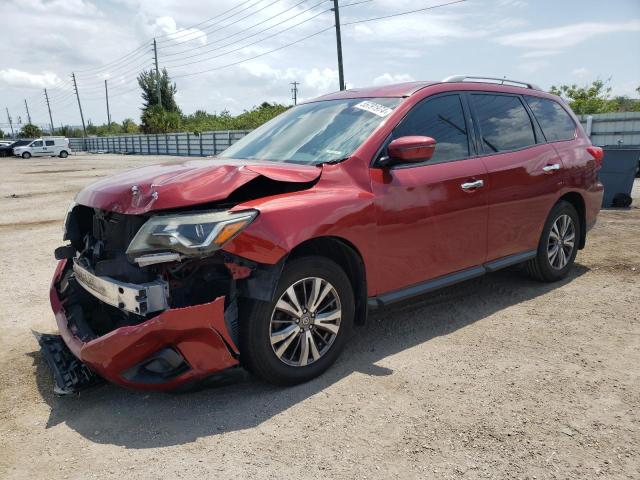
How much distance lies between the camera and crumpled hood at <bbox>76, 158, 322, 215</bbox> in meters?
2.83

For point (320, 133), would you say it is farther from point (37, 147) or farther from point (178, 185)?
point (37, 147)

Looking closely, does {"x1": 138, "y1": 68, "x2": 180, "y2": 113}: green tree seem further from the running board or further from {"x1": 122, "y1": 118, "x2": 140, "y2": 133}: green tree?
the running board

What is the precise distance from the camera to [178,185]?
2.88 metres

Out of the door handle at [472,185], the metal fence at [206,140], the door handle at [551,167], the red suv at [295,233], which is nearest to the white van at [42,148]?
the metal fence at [206,140]

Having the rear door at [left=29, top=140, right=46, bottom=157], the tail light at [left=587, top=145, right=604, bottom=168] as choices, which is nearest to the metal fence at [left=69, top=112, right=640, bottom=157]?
the rear door at [left=29, top=140, right=46, bottom=157]

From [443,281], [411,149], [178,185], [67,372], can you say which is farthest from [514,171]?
[67,372]

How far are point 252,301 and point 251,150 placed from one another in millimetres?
1642

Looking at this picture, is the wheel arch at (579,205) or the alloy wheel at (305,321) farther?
the wheel arch at (579,205)

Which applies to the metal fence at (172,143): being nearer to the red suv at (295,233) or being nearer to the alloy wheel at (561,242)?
the alloy wheel at (561,242)

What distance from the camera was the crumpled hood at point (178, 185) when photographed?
2834 millimetres

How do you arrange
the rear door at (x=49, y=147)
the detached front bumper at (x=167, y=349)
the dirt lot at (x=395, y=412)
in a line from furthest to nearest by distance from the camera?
1. the rear door at (x=49, y=147)
2. the detached front bumper at (x=167, y=349)
3. the dirt lot at (x=395, y=412)

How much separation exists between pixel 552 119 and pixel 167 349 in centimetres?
423

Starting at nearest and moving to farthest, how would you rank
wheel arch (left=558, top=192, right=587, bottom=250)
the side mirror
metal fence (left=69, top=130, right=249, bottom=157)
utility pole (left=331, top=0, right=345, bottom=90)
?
the side mirror, wheel arch (left=558, top=192, right=587, bottom=250), utility pole (left=331, top=0, right=345, bottom=90), metal fence (left=69, top=130, right=249, bottom=157)

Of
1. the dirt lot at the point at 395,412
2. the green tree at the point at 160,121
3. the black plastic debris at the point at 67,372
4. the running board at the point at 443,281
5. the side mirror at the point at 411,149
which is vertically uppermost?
the green tree at the point at 160,121
